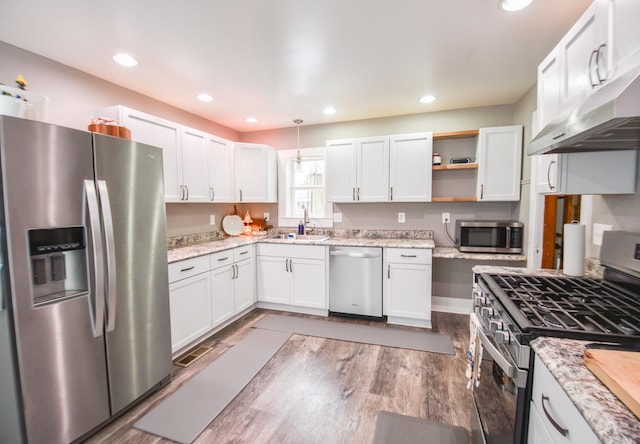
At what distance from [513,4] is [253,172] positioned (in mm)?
3110

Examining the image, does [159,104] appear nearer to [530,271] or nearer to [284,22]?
[284,22]

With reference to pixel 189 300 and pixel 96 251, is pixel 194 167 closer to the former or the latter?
pixel 189 300

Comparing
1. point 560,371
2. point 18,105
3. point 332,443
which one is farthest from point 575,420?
point 18,105

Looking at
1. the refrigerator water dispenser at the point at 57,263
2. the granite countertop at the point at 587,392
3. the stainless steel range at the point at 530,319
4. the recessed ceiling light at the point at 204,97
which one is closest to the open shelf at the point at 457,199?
the stainless steel range at the point at 530,319

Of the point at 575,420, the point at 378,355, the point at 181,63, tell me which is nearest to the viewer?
the point at 575,420

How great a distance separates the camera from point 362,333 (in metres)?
2.98

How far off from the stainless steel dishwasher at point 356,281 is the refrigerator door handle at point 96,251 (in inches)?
87.2

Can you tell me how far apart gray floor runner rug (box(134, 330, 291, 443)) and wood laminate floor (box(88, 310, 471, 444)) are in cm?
6

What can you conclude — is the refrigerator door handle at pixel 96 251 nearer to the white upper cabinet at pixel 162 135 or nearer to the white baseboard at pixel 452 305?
the white upper cabinet at pixel 162 135

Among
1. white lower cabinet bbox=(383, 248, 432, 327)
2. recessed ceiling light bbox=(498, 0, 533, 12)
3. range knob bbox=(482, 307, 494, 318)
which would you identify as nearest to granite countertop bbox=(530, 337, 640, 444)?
range knob bbox=(482, 307, 494, 318)

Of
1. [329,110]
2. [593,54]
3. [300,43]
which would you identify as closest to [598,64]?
[593,54]

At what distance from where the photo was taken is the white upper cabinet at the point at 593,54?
3.43 feet

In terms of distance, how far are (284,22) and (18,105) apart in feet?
5.04

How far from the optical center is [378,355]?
256 cm
